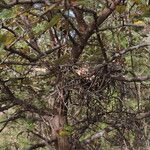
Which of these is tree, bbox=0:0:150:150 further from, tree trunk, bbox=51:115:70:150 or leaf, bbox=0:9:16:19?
leaf, bbox=0:9:16:19

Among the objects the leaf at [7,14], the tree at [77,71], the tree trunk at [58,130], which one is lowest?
the tree trunk at [58,130]

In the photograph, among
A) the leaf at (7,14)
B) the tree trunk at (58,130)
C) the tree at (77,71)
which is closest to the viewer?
the leaf at (7,14)

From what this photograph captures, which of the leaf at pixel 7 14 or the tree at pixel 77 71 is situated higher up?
the leaf at pixel 7 14

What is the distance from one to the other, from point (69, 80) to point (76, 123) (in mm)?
515

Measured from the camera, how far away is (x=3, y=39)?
7.25 feet

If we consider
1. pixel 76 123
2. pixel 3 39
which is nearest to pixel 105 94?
pixel 76 123

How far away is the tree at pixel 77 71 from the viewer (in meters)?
2.77

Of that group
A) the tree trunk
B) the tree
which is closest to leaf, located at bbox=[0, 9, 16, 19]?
the tree

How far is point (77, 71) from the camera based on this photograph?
9.75 ft

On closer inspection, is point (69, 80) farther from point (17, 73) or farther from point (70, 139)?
point (70, 139)

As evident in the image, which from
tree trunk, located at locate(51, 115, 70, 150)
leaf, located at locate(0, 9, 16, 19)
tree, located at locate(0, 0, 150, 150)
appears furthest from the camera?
tree trunk, located at locate(51, 115, 70, 150)

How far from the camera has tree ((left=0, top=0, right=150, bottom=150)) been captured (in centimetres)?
277

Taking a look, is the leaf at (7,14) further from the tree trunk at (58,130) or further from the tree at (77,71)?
the tree trunk at (58,130)

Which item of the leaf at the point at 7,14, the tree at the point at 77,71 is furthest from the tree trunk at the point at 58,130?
the leaf at the point at 7,14
